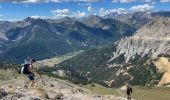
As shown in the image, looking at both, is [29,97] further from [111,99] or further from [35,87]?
[111,99]

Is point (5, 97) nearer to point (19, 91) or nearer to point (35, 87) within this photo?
point (19, 91)

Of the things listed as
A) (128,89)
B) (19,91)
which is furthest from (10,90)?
(128,89)

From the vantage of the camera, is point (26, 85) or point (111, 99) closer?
point (26, 85)

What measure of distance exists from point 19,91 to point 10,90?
51.5 inches

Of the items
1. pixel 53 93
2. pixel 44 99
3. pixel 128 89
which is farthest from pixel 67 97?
pixel 128 89

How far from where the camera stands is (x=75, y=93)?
60000 millimetres

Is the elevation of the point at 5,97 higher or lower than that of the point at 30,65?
lower

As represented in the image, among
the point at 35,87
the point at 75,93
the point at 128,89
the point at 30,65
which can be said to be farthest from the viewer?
the point at 128,89

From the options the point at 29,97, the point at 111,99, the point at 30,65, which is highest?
the point at 30,65

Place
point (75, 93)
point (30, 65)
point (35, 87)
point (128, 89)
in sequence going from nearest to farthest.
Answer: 1. point (30, 65)
2. point (35, 87)
3. point (75, 93)
4. point (128, 89)

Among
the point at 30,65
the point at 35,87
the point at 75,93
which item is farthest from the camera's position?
the point at 75,93

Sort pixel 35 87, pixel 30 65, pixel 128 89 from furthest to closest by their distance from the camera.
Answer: pixel 128 89 < pixel 35 87 < pixel 30 65

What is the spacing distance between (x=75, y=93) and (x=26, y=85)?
8.89 metres

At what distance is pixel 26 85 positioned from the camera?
5497 cm
